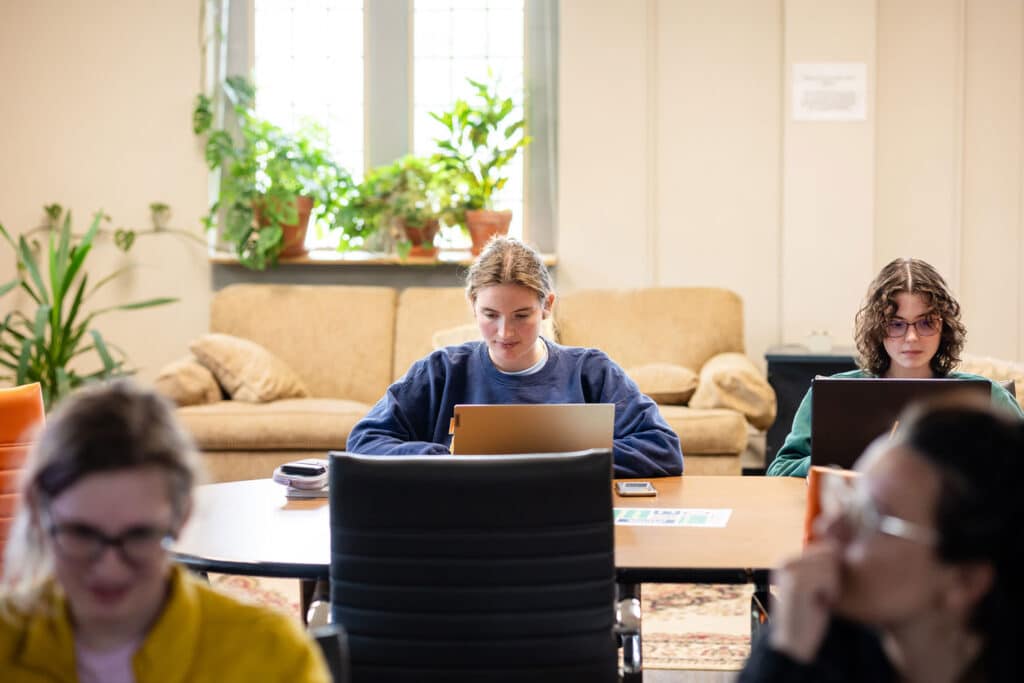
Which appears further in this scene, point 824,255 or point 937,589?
point 824,255

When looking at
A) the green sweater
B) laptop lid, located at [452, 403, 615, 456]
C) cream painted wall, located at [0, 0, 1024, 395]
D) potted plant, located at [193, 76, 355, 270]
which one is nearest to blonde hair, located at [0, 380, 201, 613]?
laptop lid, located at [452, 403, 615, 456]

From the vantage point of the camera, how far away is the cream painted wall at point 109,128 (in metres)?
5.62

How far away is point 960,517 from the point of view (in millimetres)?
967

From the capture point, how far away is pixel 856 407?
7.07ft

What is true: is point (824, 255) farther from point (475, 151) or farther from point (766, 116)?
point (475, 151)

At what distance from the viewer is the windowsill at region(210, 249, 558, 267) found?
552 cm

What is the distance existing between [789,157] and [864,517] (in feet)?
15.1

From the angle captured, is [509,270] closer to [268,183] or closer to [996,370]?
[996,370]

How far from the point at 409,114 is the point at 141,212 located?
1.34 m

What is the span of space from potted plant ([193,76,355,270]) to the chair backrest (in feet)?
12.7

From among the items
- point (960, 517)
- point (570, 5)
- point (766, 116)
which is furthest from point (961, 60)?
point (960, 517)

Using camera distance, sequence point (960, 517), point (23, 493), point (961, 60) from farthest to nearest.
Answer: point (961, 60) < point (23, 493) < point (960, 517)

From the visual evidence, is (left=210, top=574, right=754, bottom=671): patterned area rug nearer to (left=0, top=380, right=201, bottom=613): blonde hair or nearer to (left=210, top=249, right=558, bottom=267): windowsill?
(left=210, top=249, right=558, bottom=267): windowsill

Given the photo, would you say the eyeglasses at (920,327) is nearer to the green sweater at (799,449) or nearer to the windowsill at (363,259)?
the green sweater at (799,449)
